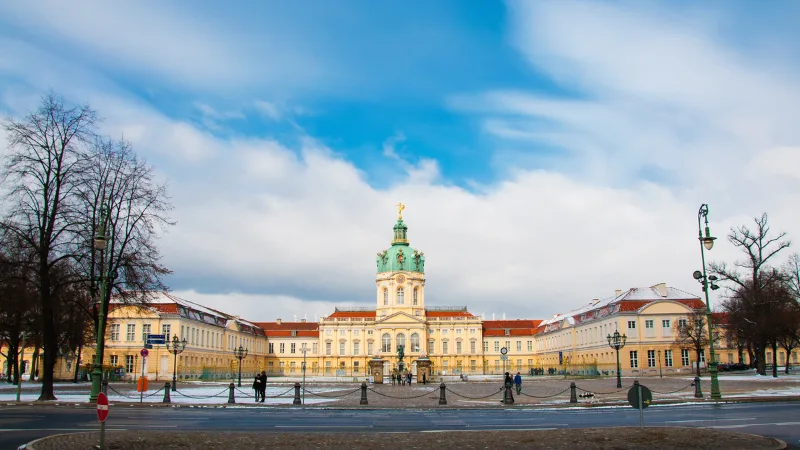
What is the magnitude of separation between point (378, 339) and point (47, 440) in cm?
11668

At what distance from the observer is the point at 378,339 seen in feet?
428

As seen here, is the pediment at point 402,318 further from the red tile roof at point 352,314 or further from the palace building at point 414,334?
the red tile roof at point 352,314

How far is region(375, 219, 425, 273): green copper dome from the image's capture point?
132 metres

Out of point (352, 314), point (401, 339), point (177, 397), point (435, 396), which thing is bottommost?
point (435, 396)

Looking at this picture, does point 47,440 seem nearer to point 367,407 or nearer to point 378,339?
point 367,407

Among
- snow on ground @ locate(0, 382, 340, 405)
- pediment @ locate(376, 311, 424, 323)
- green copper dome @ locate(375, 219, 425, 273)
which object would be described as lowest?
snow on ground @ locate(0, 382, 340, 405)

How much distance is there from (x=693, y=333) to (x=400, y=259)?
2461 inches

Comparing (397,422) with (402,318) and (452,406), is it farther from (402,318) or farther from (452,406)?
(402,318)

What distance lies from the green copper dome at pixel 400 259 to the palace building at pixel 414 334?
0.19 meters

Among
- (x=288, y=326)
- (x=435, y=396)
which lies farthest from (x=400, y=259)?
(x=435, y=396)

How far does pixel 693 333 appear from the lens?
262ft

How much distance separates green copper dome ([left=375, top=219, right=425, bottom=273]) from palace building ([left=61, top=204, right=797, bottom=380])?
194 millimetres

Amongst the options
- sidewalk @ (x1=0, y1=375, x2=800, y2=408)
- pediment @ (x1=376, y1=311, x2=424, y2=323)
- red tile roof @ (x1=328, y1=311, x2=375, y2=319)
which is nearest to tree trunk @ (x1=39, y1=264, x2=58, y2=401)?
sidewalk @ (x1=0, y1=375, x2=800, y2=408)

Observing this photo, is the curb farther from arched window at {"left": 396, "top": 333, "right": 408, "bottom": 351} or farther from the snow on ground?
arched window at {"left": 396, "top": 333, "right": 408, "bottom": 351}
